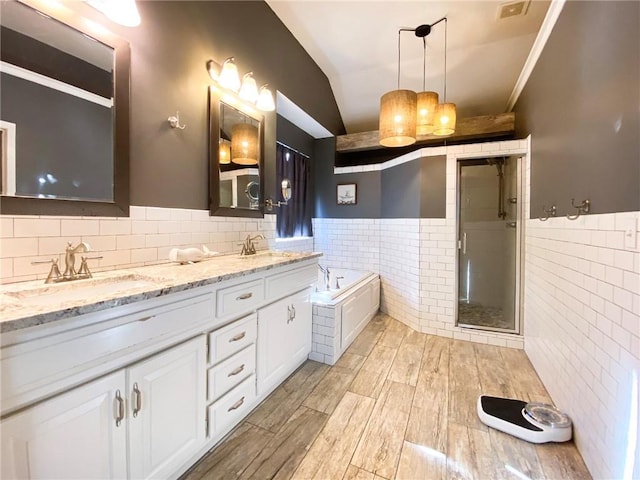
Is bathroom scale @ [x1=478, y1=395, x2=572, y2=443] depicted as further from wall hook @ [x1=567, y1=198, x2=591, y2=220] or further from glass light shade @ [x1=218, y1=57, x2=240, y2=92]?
glass light shade @ [x1=218, y1=57, x2=240, y2=92]

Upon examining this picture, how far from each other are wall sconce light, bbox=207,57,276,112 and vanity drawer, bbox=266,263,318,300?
1418 mm

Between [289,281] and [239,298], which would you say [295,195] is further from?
[239,298]

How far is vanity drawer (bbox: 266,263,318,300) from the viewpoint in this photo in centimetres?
176

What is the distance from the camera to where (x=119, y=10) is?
4.26 ft

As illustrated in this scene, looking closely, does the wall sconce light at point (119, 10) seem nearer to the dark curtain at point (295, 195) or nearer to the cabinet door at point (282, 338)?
the cabinet door at point (282, 338)

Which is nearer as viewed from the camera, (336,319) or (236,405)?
(236,405)

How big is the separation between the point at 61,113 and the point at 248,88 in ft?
4.17

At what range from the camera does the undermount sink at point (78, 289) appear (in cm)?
103

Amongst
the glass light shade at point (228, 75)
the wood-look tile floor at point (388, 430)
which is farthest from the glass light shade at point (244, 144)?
the wood-look tile floor at point (388, 430)

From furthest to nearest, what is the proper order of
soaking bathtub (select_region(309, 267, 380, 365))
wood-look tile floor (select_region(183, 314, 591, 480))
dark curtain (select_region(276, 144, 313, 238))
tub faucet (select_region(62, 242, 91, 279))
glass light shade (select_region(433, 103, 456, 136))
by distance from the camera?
dark curtain (select_region(276, 144, 313, 238))
glass light shade (select_region(433, 103, 456, 136))
soaking bathtub (select_region(309, 267, 380, 365))
wood-look tile floor (select_region(183, 314, 591, 480))
tub faucet (select_region(62, 242, 91, 279))

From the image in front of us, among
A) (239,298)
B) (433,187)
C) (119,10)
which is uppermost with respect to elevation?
(119,10)

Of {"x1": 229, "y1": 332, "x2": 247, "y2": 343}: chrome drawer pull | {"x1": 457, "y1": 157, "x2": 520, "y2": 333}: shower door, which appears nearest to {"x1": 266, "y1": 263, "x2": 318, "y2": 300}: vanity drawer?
{"x1": 229, "y1": 332, "x2": 247, "y2": 343}: chrome drawer pull

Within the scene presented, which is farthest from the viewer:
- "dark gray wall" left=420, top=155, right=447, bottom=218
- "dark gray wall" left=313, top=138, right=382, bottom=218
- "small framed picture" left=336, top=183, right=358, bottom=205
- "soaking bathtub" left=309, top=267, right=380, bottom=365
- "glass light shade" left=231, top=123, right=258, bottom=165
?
"small framed picture" left=336, top=183, right=358, bottom=205

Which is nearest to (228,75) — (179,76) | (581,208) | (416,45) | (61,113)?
(179,76)
